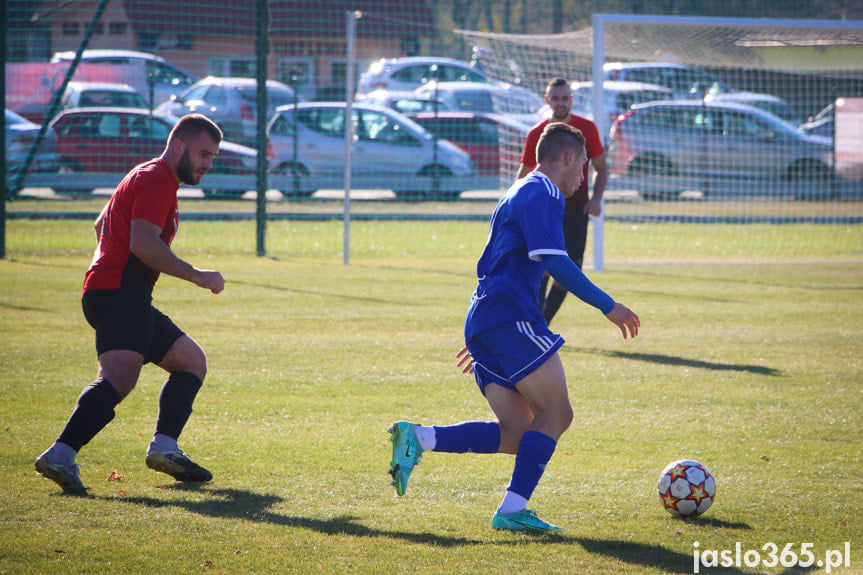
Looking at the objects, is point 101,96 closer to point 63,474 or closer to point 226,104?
point 226,104

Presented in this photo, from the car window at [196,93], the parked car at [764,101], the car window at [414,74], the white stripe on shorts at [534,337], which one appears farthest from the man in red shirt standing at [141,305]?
the car window at [414,74]

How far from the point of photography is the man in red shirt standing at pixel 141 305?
453 centimetres

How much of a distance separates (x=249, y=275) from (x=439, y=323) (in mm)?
3970

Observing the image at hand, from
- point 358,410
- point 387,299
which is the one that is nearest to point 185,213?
point 387,299

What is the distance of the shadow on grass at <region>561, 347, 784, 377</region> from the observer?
24.7ft

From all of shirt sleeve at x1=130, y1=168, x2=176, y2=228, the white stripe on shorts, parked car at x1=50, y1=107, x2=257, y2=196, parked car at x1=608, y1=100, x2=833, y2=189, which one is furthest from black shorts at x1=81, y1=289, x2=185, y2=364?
parked car at x1=608, y1=100, x2=833, y2=189

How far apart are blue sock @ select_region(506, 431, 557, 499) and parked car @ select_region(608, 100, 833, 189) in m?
14.9

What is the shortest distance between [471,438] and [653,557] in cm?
96

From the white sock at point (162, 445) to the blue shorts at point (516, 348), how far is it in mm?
1699

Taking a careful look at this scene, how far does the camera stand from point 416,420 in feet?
19.2

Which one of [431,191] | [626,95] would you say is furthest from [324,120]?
[626,95]

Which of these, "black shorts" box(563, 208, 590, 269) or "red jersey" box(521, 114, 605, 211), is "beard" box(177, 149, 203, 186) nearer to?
"red jersey" box(521, 114, 605, 211)

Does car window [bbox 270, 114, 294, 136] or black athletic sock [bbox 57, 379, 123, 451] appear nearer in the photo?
black athletic sock [bbox 57, 379, 123, 451]

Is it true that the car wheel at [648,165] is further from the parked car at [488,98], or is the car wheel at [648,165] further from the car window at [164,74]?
the car window at [164,74]
